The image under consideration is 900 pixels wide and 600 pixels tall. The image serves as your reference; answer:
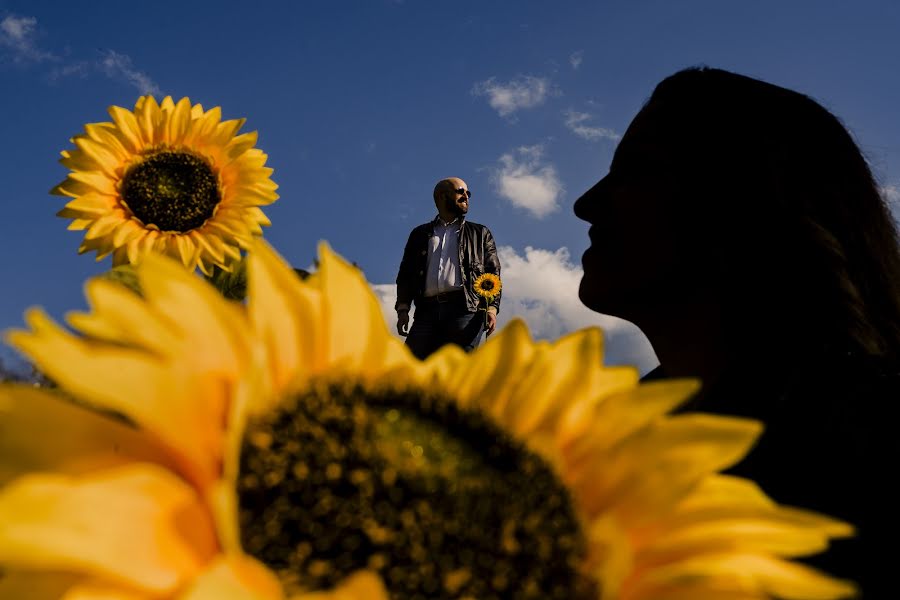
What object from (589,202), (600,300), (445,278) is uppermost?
(445,278)

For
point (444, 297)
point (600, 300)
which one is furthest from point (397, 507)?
point (444, 297)

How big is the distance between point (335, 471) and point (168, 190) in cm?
187

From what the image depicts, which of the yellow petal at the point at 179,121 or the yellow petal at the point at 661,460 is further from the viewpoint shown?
the yellow petal at the point at 179,121

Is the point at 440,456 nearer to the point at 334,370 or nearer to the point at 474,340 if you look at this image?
the point at 334,370

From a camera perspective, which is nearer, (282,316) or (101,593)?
(101,593)

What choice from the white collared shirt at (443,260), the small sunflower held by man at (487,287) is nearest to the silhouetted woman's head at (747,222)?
the white collared shirt at (443,260)

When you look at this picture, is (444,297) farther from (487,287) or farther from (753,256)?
(753,256)

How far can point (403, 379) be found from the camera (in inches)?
19.6

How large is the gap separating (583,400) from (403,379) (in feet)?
0.39

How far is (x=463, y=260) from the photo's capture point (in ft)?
23.8

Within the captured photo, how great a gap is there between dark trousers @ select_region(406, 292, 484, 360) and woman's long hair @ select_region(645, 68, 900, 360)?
15.0ft

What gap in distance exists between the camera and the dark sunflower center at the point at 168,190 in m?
2.12

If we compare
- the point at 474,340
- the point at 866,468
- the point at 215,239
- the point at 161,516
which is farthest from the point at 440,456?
the point at 474,340

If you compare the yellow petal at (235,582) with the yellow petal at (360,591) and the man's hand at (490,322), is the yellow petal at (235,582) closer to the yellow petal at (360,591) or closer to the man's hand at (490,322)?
the yellow petal at (360,591)
